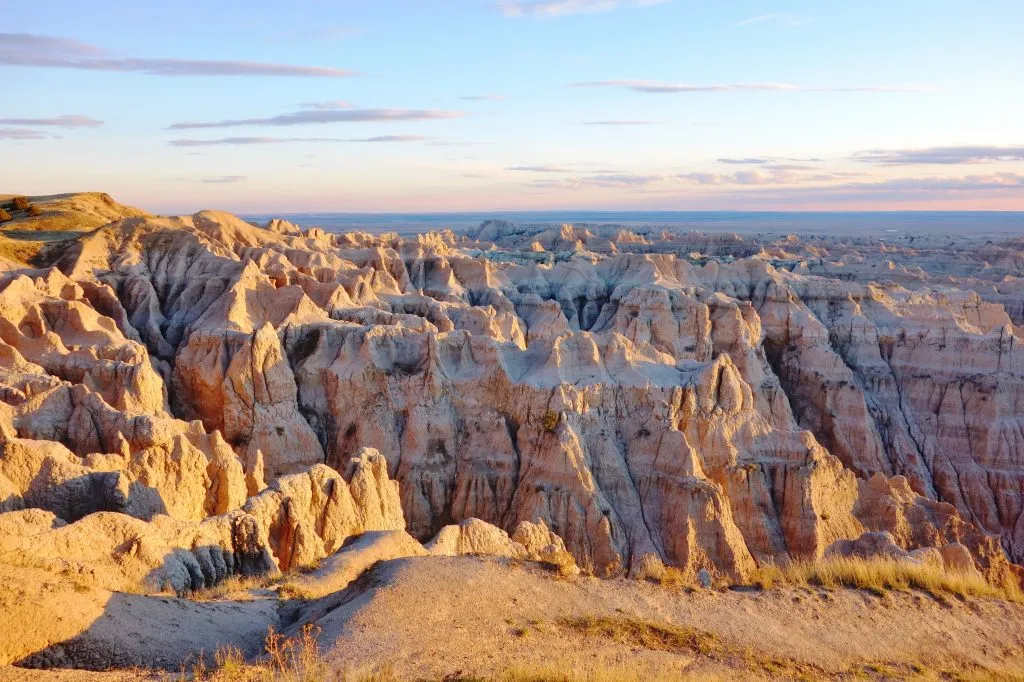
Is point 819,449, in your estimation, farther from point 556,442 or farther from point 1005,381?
point 1005,381

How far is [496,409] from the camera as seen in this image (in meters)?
27.7

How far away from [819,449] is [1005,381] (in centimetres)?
1789

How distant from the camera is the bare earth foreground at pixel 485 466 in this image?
9.53 metres

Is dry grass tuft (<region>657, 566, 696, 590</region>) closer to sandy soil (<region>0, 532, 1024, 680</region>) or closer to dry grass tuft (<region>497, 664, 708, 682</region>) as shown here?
sandy soil (<region>0, 532, 1024, 680</region>)

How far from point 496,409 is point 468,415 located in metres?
0.94

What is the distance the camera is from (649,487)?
26000 mm

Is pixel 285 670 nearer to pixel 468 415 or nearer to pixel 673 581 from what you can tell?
pixel 673 581

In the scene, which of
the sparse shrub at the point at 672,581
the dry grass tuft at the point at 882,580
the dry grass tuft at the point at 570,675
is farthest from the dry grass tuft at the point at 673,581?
the dry grass tuft at the point at 570,675

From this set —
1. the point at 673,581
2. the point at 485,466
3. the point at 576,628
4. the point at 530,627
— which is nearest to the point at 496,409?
the point at 485,466

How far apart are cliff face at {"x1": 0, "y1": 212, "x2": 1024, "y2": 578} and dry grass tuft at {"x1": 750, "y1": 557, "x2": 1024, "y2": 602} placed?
65.0 inches

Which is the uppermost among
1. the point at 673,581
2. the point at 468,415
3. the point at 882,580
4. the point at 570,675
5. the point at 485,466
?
the point at 570,675

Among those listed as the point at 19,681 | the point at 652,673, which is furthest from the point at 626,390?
the point at 19,681

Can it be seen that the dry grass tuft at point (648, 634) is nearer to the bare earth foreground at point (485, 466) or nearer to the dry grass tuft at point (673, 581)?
the bare earth foreground at point (485, 466)

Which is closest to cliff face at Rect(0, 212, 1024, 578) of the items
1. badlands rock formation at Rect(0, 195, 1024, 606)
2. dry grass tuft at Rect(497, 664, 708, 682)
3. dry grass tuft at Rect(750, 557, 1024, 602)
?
badlands rock formation at Rect(0, 195, 1024, 606)
